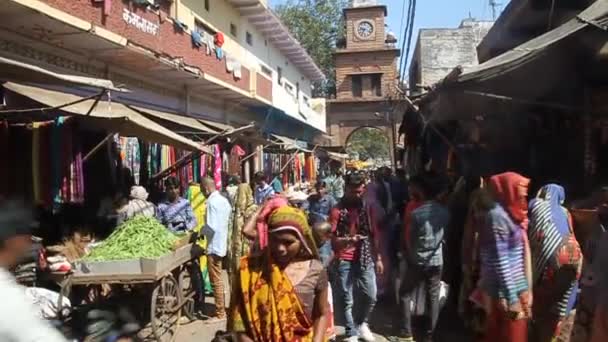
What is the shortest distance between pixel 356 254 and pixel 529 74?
2.67m

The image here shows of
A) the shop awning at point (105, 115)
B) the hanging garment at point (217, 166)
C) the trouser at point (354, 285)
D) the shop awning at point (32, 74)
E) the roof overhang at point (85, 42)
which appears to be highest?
the roof overhang at point (85, 42)

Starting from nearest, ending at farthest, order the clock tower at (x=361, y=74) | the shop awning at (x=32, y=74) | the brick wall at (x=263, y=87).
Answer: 1. the shop awning at (x=32, y=74)
2. the brick wall at (x=263, y=87)
3. the clock tower at (x=361, y=74)

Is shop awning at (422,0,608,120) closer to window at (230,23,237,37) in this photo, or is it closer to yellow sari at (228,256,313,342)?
yellow sari at (228,256,313,342)

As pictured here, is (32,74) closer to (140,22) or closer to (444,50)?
(140,22)

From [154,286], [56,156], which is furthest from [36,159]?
[154,286]

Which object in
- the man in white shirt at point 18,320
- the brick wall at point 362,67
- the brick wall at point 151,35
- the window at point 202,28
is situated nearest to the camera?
the man in white shirt at point 18,320

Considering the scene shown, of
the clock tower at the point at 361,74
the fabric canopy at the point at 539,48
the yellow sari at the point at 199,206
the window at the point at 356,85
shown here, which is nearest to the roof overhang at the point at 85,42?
the yellow sari at the point at 199,206

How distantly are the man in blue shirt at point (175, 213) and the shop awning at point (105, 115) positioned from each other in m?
0.73

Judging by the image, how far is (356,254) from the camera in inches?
238

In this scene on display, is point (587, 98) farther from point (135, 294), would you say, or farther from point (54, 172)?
point (54, 172)

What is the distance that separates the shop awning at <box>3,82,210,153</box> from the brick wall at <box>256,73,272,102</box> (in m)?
11.4

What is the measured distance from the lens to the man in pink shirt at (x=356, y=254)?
237 inches

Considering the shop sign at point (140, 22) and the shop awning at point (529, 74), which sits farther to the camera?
the shop sign at point (140, 22)

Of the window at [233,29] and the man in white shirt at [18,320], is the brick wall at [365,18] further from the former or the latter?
the man in white shirt at [18,320]
